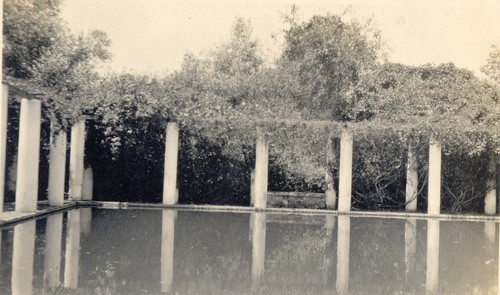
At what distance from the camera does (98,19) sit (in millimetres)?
12891

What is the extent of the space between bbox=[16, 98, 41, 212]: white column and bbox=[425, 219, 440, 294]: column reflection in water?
27.8 feet

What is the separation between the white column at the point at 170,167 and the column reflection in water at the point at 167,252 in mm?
2416

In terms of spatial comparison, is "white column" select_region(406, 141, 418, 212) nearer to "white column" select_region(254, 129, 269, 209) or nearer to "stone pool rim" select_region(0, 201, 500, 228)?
"stone pool rim" select_region(0, 201, 500, 228)

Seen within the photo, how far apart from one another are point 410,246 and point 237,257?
3.73 meters

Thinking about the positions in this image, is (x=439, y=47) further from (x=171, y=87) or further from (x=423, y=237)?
(x=171, y=87)

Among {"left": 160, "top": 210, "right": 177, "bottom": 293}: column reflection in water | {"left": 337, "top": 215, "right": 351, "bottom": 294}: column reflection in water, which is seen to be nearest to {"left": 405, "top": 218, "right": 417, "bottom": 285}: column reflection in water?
{"left": 337, "top": 215, "right": 351, "bottom": 294}: column reflection in water

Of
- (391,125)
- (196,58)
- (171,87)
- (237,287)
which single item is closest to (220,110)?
(171,87)

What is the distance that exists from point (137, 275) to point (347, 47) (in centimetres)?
1804

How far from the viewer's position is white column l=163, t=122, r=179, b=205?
17297 millimetres

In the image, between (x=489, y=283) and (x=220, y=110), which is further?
(x=220, y=110)

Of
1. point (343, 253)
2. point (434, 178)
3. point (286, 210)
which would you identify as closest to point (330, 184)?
point (286, 210)

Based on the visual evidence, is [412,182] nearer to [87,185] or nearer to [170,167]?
[170,167]

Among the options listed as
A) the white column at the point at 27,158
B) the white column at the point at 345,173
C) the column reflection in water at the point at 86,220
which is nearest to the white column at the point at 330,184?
the white column at the point at 345,173

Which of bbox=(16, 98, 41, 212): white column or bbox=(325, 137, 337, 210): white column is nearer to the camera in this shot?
bbox=(16, 98, 41, 212): white column
